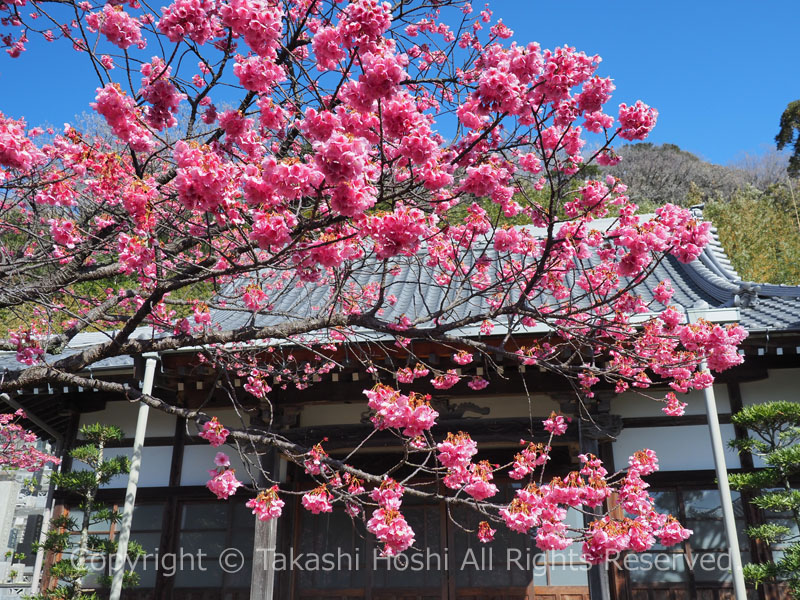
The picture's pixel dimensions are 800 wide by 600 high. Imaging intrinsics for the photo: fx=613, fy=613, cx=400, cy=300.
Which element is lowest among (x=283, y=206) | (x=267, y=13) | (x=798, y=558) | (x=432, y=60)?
(x=798, y=558)

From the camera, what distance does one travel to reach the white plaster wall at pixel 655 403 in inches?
241

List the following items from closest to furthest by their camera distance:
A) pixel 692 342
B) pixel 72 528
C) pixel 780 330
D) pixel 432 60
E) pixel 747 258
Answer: pixel 692 342
pixel 432 60
pixel 780 330
pixel 72 528
pixel 747 258

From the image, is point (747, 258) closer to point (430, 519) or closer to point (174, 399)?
point (430, 519)

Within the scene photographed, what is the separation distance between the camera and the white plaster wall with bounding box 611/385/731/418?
6.13m

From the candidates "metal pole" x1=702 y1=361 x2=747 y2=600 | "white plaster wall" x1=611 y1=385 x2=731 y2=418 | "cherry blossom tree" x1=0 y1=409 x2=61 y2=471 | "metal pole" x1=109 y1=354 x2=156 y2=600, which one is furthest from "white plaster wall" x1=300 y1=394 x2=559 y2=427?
"cherry blossom tree" x1=0 y1=409 x2=61 y2=471

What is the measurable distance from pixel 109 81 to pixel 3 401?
19.7ft

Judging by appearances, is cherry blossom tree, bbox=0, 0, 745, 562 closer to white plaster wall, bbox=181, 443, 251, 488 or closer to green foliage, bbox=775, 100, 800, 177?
white plaster wall, bbox=181, 443, 251, 488

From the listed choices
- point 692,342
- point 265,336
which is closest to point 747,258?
point 692,342

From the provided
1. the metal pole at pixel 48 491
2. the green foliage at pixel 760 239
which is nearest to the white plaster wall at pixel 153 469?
the metal pole at pixel 48 491

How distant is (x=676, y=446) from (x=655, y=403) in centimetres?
46

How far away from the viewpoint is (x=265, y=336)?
343 centimetres

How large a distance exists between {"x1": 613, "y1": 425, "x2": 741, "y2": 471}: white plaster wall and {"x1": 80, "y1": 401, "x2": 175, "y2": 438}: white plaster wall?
5048 millimetres

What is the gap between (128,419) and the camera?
24.2 ft

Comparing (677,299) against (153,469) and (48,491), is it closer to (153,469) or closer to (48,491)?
(153,469)
